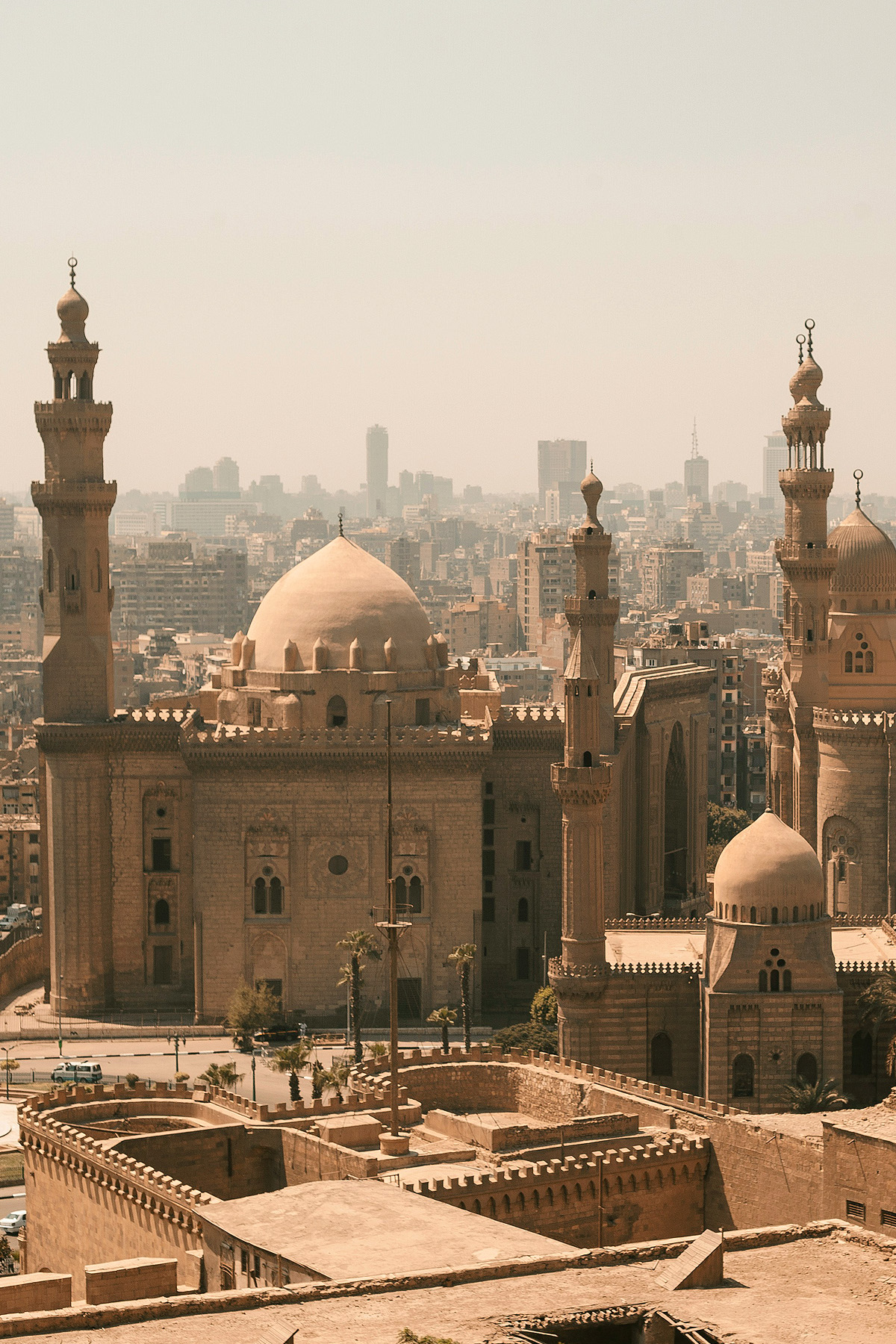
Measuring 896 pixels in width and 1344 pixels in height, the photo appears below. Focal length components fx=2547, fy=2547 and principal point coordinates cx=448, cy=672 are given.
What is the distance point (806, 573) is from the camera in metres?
58.7

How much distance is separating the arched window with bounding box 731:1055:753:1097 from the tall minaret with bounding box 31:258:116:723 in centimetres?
2277

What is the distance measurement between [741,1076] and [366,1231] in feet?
53.4

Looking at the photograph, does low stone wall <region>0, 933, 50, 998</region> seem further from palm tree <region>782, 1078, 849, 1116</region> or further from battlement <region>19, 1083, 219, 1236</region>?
palm tree <region>782, 1078, 849, 1116</region>

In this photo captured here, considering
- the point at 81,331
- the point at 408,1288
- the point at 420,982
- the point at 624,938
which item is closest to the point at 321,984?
the point at 420,982

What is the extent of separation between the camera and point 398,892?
203 ft

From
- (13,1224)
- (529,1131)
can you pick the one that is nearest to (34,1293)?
(529,1131)

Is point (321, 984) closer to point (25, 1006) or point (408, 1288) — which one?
point (25, 1006)

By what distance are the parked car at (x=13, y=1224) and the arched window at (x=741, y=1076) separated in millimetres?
12944

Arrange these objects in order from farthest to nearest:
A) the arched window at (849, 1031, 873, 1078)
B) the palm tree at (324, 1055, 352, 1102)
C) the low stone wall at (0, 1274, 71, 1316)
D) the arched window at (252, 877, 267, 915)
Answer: the arched window at (252, 877, 267, 915)
the palm tree at (324, 1055, 352, 1102)
the arched window at (849, 1031, 873, 1078)
the low stone wall at (0, 1274, 71, 1316)

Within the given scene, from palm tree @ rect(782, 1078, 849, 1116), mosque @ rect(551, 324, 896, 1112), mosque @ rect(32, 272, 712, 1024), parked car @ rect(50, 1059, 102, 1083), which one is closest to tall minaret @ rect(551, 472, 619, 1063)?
mosque @ rect(551, 324, 896, 1112)

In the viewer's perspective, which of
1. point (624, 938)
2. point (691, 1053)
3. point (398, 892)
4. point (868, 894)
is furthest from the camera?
point (398, 892)

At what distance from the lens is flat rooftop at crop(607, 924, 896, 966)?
160ft

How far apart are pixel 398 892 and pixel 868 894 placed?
11.5m

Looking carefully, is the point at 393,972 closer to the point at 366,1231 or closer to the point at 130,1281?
the point at 366,1231
